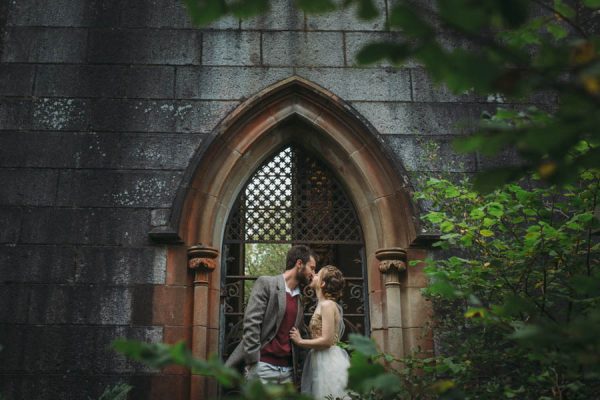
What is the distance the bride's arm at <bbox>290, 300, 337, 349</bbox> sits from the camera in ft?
14.0

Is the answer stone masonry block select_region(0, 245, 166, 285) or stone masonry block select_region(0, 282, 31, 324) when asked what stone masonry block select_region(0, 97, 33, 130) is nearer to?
stone masonry block select_region(0, 245, 166, 285)

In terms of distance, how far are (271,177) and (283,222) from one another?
44 cm

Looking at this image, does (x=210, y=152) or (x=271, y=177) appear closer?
(x=210, y=152)

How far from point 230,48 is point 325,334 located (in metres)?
2.80

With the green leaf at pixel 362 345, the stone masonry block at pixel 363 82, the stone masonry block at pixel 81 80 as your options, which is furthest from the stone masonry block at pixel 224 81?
the green leaf at pixel 362 345

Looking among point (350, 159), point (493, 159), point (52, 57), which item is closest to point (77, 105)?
point (52, 57)

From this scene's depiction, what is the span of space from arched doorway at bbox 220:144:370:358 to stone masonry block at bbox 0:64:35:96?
2.08 m

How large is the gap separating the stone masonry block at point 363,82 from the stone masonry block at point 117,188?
5.00 ft

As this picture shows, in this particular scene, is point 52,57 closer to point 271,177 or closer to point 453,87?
point 271,177

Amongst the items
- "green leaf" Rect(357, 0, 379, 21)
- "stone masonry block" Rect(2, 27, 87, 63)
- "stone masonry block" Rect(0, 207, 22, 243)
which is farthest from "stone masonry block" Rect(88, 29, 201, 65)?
"green leaf" Rect(357, 0, 379, 21)

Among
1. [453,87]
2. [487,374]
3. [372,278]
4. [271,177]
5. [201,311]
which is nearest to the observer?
[453,87]

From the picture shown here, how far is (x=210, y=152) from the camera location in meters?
5.41

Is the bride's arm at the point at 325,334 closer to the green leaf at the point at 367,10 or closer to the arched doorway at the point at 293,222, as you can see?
the arched doorway at the point at 293,222

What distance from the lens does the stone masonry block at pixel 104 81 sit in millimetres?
5594
